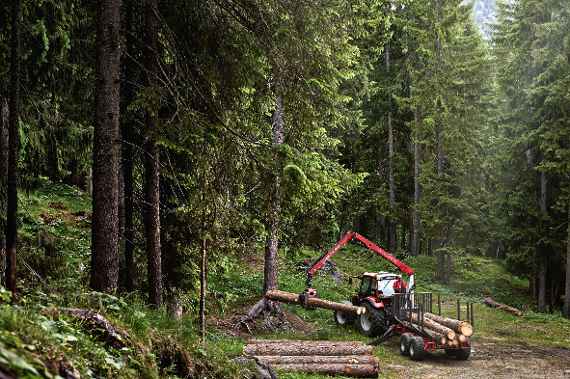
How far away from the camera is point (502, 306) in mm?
24812

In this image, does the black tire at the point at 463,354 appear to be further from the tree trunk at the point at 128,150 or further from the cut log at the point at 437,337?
the tree trunk at the point at 128,150

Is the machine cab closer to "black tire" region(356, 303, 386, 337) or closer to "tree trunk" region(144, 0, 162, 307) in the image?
"black tire" region(356, 303, 386, 337)

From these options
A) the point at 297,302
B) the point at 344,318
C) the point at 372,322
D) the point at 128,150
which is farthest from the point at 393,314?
the point at 128,150

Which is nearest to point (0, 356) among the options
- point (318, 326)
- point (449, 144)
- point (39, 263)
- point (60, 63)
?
point (60, 63)

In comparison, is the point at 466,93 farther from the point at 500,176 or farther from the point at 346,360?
the point at 346,360

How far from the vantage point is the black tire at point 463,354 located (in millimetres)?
14844

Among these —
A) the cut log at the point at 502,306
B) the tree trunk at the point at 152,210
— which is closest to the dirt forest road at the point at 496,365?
the tree trunk at the point at 152,210

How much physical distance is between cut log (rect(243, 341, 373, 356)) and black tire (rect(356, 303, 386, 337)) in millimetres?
3685

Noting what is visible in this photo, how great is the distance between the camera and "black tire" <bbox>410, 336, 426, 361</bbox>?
14.6m

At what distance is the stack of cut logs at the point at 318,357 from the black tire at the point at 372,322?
3.63 meters

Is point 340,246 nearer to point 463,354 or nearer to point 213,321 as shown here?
point 213,321

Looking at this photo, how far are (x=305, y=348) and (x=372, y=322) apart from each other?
15.8 ft

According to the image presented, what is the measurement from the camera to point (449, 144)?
3025cm

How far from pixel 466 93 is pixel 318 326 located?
18082 millimetres
